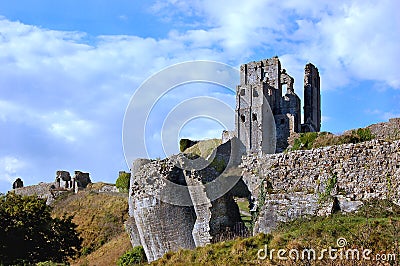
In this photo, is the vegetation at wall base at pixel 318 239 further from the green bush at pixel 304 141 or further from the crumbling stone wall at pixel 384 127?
the green bush at pixel 304 141

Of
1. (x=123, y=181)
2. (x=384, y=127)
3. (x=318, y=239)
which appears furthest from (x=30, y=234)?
(x=123, y=181)

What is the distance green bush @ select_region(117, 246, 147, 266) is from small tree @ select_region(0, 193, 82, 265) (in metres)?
4.52

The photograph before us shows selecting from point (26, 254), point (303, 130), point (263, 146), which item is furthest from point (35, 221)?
point (303, 130)

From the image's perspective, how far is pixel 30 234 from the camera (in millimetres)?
27406

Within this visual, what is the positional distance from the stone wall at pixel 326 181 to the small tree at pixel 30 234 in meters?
11.7

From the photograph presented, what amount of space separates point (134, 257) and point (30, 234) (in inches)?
263

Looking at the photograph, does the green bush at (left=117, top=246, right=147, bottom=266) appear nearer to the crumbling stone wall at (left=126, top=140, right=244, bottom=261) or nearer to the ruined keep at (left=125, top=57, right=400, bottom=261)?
the ruined keep at (left=125, top=57, right=400, bottom=261)

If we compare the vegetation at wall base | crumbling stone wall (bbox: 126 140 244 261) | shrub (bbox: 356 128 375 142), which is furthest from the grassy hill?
shrub (bbox: 356 128 375 142)

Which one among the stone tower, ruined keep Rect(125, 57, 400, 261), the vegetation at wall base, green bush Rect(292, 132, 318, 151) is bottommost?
the vegetation at wall base

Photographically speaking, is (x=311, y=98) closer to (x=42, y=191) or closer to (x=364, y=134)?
(x=364, y=134)

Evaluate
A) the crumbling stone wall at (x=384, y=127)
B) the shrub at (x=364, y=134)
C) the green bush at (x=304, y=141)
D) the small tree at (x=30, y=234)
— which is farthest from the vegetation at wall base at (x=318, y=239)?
the green bush at (x=304, y=141)

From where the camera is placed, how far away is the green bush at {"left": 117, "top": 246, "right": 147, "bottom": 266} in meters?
23.4

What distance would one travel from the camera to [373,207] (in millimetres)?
18094

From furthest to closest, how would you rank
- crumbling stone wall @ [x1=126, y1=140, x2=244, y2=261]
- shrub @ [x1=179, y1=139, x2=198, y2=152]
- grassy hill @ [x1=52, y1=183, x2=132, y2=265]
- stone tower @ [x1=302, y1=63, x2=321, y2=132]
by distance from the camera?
shrub @ [x1=179, y1=139, x2=198, y2=152] → stone tower @ [x1=302, y1=63, x2=321, y2=132] → grassy hill @ [x1=52, y1=183, x2=132, y2=265] → crumbling stone wall @ [x1=126, y1=140, x2=244, y2=261]
